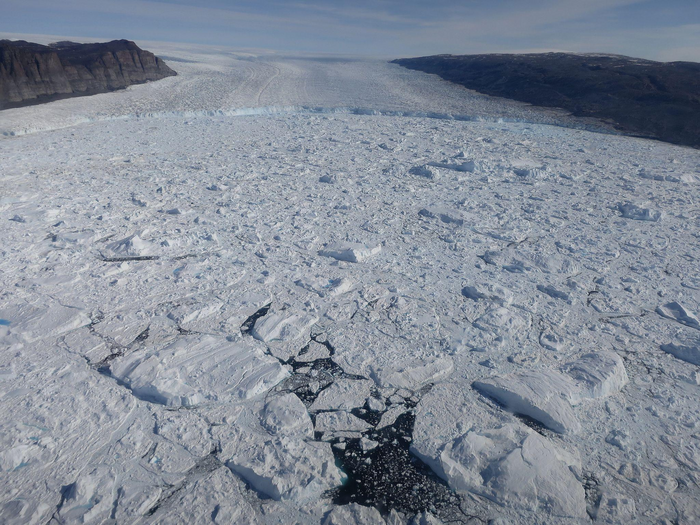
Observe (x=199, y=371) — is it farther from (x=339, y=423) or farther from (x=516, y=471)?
(x=516, y=471)

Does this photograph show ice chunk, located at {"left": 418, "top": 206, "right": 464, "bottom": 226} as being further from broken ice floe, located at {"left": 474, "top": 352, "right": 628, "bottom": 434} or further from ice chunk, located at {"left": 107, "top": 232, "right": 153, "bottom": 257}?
ice chunk, located at {"left": 107, "top": 232, "right": 153, "bottom": 257}

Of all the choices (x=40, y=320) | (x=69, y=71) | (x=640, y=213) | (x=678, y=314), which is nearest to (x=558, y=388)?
(x=678, y=314)

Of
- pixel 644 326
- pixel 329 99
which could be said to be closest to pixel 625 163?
pixel 644 326

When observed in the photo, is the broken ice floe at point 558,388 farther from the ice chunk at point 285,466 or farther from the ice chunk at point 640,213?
the ice chunk at point 640,213

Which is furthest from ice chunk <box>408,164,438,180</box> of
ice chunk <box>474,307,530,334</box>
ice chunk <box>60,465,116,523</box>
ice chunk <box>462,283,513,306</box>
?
ice chunk <box>60,465,116,523</box>

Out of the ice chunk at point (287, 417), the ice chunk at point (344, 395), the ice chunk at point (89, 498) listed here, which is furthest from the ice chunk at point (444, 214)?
the ice chunk at point (89, 498)

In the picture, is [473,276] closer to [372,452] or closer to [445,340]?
[445,340]
